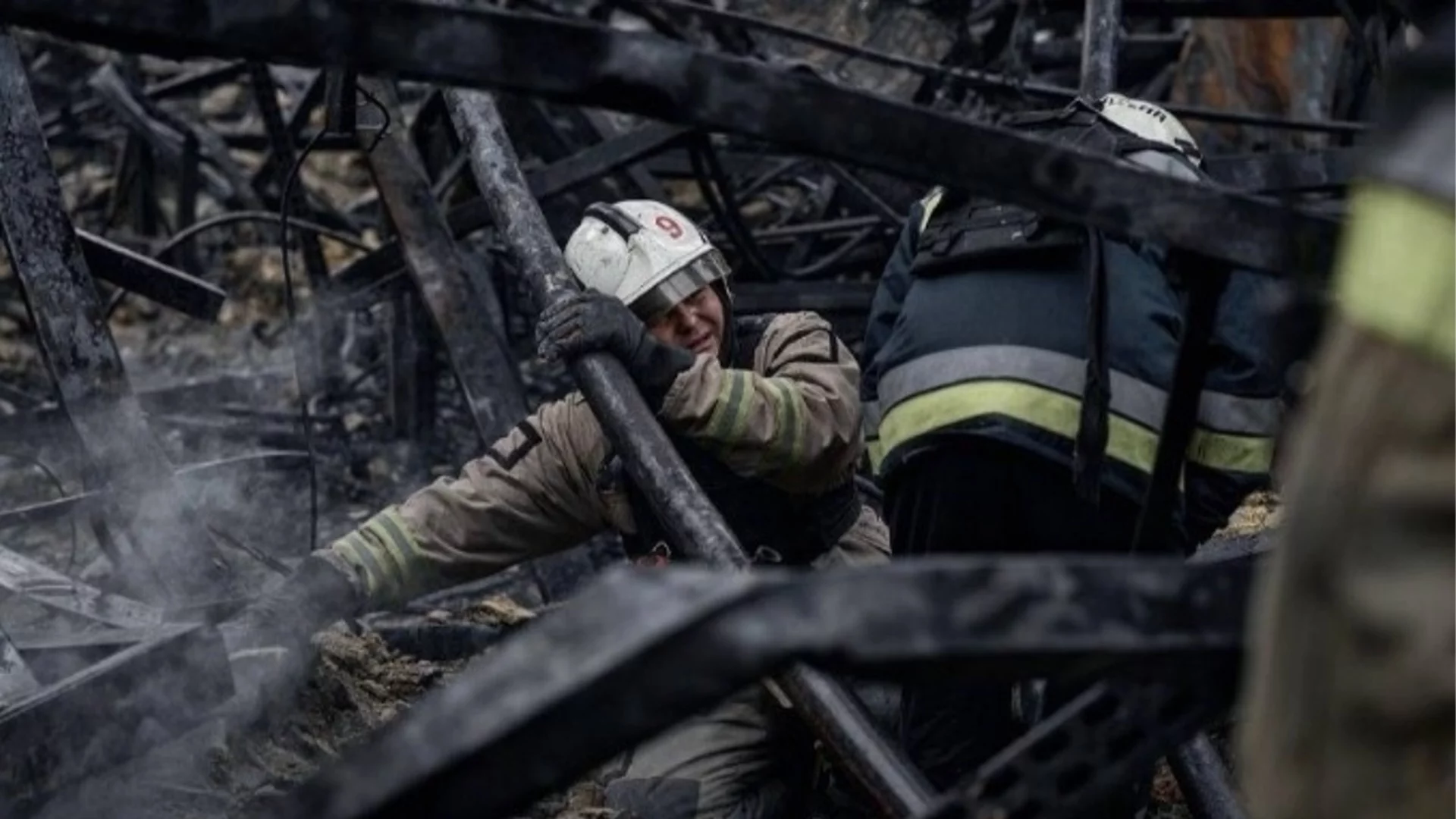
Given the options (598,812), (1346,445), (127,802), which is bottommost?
(598,812)

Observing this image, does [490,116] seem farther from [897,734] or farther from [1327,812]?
[1327,812]

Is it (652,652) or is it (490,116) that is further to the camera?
(490,116)

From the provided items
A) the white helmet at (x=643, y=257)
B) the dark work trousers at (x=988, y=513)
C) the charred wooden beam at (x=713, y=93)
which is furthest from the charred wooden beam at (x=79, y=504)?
the charred wooden beam at (x=713, y=93)

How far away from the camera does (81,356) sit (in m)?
5.41

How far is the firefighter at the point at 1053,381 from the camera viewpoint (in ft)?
14.2

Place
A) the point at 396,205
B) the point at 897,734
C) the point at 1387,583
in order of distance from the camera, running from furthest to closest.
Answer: the point at 396,205
the point at 897,734
the point at 1387,583

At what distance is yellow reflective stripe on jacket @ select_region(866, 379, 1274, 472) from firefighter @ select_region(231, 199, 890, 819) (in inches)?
22.6

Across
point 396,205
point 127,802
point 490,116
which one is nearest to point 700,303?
point 490,116

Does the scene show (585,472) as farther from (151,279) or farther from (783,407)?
(151,279)

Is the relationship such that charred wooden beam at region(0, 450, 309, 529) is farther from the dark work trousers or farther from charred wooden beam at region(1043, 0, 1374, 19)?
charred wooden beam at region(1043, 0, 1374, 19)

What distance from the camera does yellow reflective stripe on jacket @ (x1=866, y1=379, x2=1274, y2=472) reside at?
4.38 metres

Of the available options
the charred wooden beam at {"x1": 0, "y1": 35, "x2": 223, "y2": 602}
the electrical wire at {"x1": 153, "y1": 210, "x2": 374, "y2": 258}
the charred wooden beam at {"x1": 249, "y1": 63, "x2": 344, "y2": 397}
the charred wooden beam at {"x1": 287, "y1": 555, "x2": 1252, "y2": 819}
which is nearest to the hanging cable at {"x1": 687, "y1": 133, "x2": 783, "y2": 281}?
the electrical wire at {"x1": 153, "y1": 210, "x2": 374, "y2": 258}

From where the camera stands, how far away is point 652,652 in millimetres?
2053

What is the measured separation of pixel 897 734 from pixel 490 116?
165 centimetres
